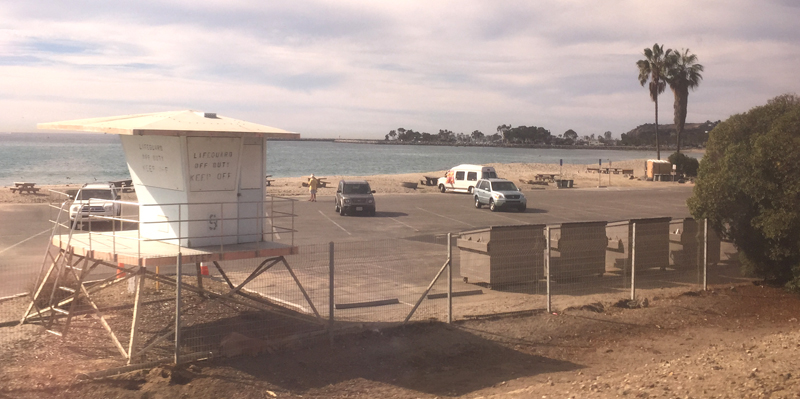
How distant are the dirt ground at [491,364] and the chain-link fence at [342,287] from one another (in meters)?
0.54

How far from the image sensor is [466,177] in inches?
1844

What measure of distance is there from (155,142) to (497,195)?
25323 millimetres

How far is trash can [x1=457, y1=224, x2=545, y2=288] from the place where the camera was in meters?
15.7

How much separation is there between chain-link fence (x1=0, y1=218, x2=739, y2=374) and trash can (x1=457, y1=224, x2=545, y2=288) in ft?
0.09

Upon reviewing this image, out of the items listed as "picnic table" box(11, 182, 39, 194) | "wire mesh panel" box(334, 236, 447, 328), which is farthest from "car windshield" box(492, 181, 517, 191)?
"picnic table" box(11, 182, 39, 194)

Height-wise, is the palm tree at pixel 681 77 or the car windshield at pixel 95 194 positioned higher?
the palm tree at pixel 681 77

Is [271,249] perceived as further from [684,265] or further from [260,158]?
[684,265]

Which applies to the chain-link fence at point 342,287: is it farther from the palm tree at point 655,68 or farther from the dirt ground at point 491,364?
the palm tree at point 655,68

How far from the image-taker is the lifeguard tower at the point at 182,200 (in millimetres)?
11172

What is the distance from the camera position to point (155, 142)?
11.9m

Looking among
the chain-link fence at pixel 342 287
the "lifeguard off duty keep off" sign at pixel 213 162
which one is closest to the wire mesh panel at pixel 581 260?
the chain-link fence at pixel 342 287

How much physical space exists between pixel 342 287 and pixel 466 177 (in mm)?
32321

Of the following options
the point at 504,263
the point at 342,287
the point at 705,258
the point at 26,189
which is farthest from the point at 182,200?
the point at 26,189

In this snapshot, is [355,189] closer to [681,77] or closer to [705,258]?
A: [705,258]
